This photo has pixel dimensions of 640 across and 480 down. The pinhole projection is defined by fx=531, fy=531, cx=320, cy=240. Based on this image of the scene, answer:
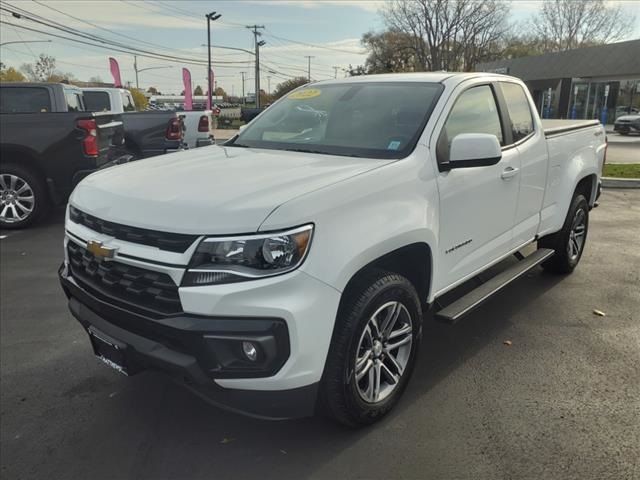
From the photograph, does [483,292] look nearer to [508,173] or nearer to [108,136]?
[508,173]

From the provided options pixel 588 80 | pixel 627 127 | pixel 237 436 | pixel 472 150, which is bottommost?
pixel 237 436

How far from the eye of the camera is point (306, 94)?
4109mm

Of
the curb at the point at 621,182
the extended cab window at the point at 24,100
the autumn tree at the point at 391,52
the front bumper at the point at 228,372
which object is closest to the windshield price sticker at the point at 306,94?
the front bumper at the point at 228,372

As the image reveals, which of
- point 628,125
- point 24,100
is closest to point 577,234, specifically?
point 24,100

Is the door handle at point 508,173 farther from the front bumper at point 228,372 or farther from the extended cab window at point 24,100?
the extended cab window at point 24,100

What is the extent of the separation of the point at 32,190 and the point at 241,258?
6475mm

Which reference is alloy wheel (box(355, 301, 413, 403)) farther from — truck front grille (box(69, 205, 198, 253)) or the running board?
truck front grille (box(69, 205, 198, 253))

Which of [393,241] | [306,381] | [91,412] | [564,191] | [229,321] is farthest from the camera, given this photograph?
[564,191]

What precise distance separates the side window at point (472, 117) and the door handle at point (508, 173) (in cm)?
22

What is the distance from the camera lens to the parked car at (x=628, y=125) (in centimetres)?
2603

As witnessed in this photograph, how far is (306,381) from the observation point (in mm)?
2301

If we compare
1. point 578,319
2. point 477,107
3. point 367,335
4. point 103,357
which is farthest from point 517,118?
point 103,357

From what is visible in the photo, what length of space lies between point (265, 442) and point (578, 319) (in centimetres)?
282

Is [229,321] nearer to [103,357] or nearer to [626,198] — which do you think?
[103,357]
